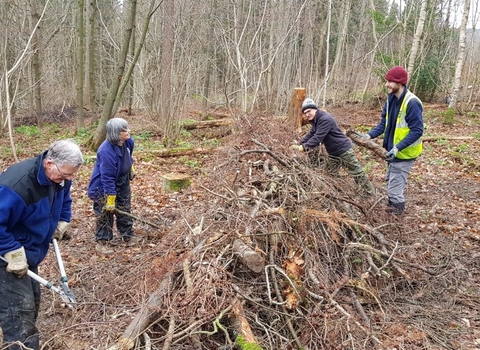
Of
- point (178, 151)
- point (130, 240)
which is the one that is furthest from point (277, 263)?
point (178, 151)

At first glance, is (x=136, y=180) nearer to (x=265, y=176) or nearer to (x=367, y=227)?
(x=265, y=176)

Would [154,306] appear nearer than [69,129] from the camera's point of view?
Yes

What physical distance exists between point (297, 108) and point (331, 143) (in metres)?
2.37

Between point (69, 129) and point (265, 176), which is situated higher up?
point (265, 176)

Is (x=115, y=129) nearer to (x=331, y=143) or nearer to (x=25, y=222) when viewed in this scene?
(x=25, y=222)

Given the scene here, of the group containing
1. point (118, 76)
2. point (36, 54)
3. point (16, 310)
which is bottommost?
point (16, 310)

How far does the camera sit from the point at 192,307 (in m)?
2.89

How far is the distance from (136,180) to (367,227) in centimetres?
555

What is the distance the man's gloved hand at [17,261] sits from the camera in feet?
9.08

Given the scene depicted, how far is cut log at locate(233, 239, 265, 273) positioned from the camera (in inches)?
126

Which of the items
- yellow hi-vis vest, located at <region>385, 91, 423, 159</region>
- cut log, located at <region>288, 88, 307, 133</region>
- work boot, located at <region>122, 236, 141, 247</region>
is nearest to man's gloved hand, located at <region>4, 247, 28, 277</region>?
work boot, located at <region>122, 236, 141, 247</region>

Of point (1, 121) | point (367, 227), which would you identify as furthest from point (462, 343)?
point (1, 121)

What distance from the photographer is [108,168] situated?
16.1 feet

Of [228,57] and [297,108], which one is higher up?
[228,57]
